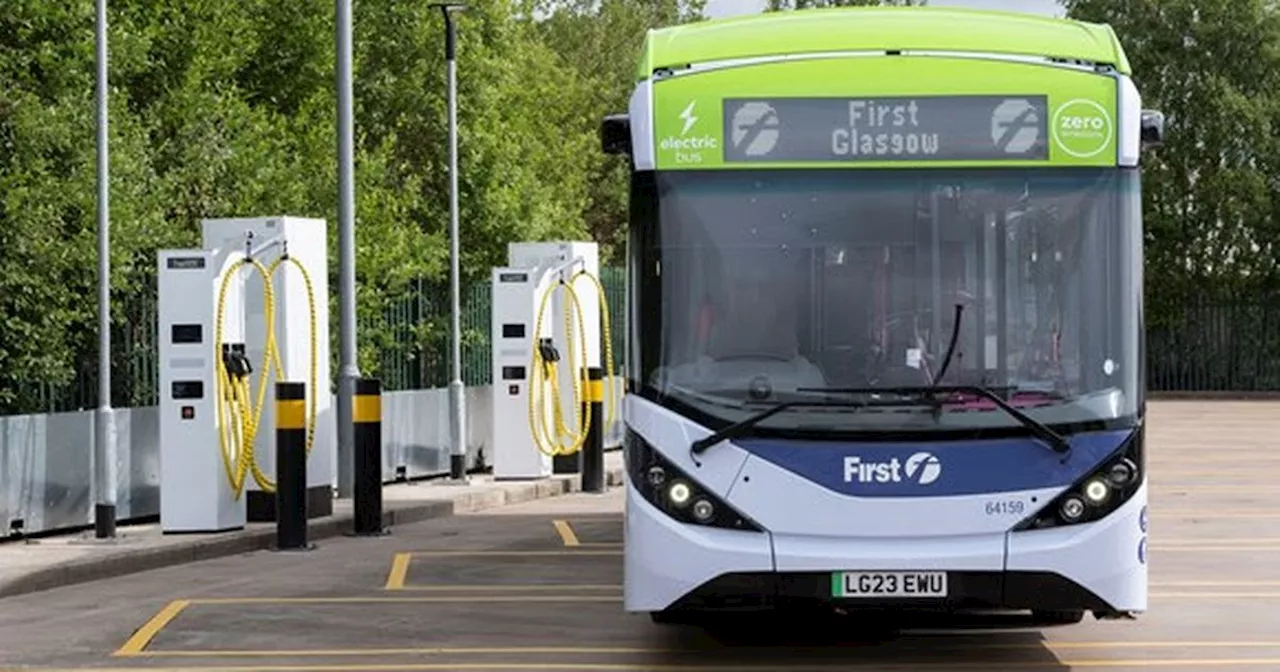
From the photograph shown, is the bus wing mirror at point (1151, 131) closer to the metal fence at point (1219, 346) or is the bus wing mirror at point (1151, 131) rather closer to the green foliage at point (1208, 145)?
the metal fence at point (1219, 346)

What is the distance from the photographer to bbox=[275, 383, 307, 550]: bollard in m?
19.7

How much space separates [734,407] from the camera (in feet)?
39.5

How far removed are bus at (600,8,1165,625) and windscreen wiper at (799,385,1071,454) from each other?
12 millimetres

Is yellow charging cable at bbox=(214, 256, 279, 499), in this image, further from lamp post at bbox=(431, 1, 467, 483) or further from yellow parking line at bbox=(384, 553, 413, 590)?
lamp post at bbox=(431, 1, 467, 483)

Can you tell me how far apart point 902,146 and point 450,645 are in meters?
3.62

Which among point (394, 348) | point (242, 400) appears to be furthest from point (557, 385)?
point (242, 400)

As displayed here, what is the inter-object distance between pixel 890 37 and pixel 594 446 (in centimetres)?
1423

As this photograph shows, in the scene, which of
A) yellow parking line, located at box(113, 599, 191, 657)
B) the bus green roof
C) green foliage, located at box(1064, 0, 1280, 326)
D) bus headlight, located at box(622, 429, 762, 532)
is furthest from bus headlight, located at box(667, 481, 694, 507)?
green foliage, located at box(1064, 0, 1280, 326)

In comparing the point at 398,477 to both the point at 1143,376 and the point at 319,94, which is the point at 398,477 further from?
the point at 1143,376

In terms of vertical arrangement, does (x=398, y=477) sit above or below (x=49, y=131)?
below

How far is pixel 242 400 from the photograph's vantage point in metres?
20.3

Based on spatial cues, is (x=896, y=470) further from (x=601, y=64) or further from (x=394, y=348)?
(x=601, y=64)

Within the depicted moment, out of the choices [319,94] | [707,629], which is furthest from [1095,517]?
[319,94]

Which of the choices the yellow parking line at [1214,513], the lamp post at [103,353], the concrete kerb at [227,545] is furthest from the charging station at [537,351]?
the lamp post at [103,353]
